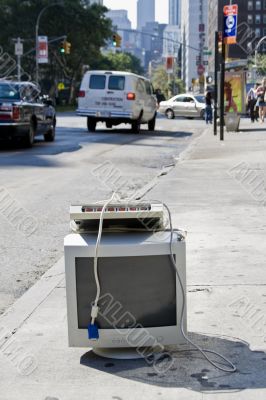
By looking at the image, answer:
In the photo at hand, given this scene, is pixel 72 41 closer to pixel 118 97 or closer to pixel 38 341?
pixel 118 97

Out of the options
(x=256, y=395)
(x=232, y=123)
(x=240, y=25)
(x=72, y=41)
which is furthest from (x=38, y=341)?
(x=240, y=25)

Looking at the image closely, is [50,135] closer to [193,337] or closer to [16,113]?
[16,113]

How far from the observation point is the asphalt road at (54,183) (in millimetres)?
7332

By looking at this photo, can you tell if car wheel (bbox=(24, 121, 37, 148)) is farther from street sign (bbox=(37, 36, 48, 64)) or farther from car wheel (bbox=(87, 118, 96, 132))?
street sign (bbox=(37, 36, 48, 64))

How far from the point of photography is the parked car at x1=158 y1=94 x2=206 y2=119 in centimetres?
4472

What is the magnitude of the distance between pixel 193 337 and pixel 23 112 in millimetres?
15461

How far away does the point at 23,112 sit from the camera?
1938 centimetres

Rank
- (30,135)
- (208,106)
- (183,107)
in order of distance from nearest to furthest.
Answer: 1. (30,135)
2. (208,106)
3. (183,107)

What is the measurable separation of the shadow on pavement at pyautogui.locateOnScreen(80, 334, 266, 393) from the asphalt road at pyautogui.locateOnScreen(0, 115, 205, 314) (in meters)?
1.71

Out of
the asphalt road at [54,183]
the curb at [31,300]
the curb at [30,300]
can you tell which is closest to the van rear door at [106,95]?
the asphalt road at [54,183]

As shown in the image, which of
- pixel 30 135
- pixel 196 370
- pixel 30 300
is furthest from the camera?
pixel 30 135

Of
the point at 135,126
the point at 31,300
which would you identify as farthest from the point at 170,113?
the point at 31,300

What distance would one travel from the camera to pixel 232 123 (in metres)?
27.6

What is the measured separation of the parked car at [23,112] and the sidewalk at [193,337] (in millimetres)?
11143
